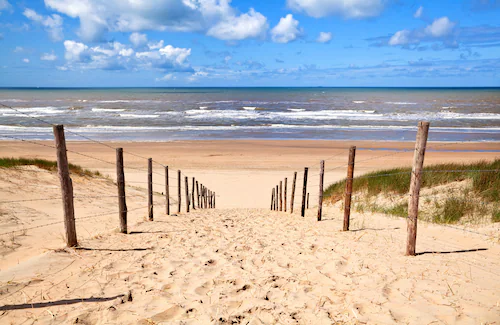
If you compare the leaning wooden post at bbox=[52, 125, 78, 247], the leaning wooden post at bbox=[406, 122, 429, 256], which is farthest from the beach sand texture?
the leaning wooden post at bbox=[52, 125, 78, 247]

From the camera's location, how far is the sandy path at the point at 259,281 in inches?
149

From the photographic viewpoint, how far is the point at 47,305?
154 inches

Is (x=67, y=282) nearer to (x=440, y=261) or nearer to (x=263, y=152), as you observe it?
(x=440, y=261)

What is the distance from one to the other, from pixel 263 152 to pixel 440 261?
20.2 m

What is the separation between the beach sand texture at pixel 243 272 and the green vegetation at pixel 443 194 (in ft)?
3.06

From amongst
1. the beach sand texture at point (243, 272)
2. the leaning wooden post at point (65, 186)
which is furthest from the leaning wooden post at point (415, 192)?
the leaning wooden post at point (65, 186)

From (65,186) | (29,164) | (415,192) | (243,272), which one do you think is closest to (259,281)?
(243,272)

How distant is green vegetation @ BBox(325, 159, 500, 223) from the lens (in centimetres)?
831

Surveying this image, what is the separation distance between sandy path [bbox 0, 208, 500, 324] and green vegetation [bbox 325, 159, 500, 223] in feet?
4.78

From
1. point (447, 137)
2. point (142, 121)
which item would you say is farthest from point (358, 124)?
point (142, 121)

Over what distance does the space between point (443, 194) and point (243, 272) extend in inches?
296

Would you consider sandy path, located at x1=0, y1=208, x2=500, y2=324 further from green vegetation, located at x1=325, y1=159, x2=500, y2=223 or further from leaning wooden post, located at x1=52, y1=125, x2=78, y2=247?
green vegetation, located at x1=325, y1=159, x2=500, y2=223

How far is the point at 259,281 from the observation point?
464 cm

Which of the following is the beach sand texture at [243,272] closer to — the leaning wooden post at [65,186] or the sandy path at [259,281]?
the sandy path at [259,281]
